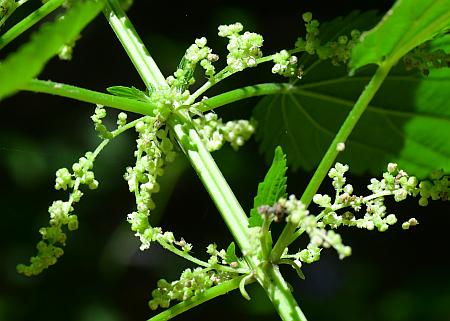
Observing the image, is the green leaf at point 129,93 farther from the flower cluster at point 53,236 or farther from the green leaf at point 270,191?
the green leaf at point 270,191

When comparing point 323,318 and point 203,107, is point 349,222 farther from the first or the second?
point 323,318

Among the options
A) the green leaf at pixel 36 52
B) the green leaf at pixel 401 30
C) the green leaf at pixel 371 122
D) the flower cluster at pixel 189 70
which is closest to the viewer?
the green leaf at pixel 36 52

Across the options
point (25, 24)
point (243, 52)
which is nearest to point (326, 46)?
point (243, 52)

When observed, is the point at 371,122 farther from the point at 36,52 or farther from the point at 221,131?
the point at 36,52

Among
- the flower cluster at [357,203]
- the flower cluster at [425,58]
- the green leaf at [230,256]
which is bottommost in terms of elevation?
the flower cluster at [357,203]

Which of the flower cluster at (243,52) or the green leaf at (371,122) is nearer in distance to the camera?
the flower cluster at (243,52)

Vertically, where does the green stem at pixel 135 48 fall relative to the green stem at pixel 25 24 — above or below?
below

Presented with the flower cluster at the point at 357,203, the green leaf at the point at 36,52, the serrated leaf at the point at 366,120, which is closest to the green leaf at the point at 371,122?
the serrated leaf at the point at 366,120
